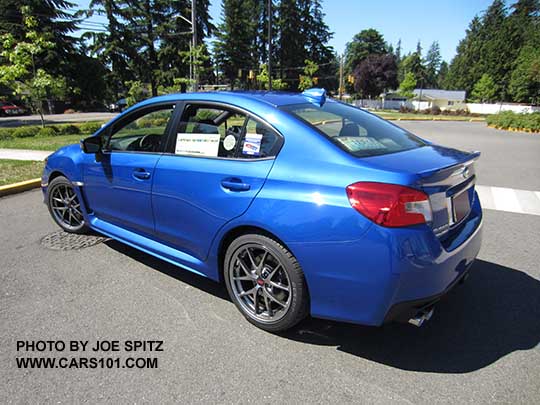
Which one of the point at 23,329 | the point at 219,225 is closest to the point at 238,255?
the point at 219,225

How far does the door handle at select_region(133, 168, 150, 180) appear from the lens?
3.29 m

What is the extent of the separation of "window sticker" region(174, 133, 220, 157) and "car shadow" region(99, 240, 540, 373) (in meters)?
1.21

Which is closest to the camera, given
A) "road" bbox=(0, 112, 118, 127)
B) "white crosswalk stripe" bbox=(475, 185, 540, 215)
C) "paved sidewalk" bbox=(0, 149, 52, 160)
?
"white crosswalk stripe" bbox=(475, 185, 540, 215)

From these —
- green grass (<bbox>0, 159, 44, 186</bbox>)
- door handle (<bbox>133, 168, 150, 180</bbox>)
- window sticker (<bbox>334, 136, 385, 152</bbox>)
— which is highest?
window sticker (<bbox>334, 136, 385, 152</bbox>)

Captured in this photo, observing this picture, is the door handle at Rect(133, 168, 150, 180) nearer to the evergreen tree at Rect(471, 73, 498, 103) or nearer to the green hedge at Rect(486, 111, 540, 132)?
the green hedge at Rect(486, 111, 540, 132)

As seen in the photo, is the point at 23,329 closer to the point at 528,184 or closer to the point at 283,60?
the point at 528,184

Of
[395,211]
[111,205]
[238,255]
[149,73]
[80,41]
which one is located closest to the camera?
[395,211]

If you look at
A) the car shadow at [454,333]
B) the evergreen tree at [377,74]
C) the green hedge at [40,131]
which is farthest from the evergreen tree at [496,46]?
the car shadow at [454,333]

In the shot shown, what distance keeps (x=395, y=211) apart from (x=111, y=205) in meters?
2.74

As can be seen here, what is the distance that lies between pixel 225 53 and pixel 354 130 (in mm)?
66903

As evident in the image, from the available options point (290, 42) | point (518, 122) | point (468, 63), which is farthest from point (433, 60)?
point (518, 122)

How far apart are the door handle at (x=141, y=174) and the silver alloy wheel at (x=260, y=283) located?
3.64 feet

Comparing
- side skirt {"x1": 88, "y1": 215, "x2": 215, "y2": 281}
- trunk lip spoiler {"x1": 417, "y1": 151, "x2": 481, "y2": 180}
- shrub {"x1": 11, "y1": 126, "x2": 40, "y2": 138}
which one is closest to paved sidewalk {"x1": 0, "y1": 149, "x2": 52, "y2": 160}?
shrub {"x1": 11, "y1": 126, "x2": 40, "y2": 138}

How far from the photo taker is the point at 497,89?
2857 inches
